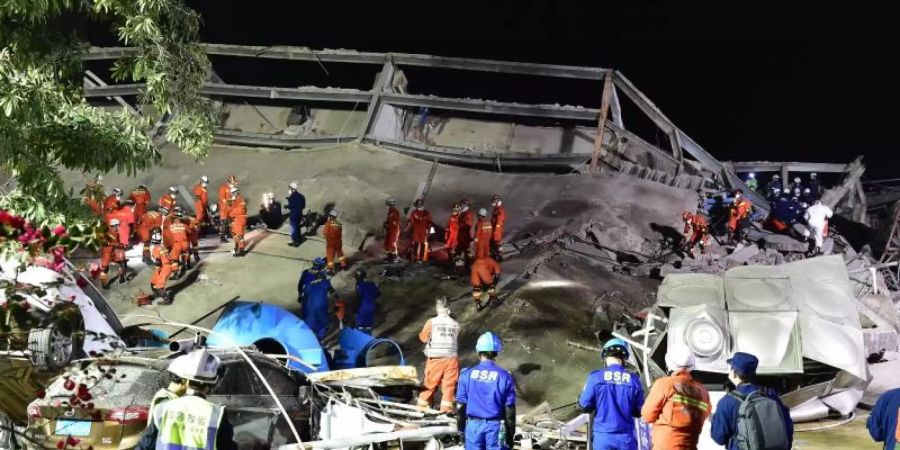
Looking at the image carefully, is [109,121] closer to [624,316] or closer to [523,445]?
[523,445]

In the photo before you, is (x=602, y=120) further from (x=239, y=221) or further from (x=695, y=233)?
(x=239, y=221)

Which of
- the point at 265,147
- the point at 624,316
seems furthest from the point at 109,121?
the point at 265,147

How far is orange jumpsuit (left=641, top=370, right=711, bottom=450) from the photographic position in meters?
6.02

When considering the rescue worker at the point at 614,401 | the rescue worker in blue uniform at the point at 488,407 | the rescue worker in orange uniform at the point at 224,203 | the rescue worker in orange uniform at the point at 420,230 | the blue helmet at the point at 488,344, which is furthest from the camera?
the rescue worker in orange uniform at the point at 224,203

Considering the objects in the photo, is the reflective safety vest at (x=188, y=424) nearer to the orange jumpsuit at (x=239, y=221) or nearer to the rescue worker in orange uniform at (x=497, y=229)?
the rescue worker in orange uniform at (x=497, y=229)

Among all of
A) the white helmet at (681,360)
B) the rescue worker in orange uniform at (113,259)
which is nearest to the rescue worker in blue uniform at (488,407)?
the white helmet at (681,360)

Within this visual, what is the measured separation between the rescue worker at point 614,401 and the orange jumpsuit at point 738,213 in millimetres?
15338

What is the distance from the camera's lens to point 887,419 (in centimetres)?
553

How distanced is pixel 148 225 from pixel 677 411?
15.2 meters

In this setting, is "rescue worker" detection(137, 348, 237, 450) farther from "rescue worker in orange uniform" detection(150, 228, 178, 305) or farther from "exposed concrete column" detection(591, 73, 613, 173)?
"exposed concrete column" detection(591, 73, 613, 173)

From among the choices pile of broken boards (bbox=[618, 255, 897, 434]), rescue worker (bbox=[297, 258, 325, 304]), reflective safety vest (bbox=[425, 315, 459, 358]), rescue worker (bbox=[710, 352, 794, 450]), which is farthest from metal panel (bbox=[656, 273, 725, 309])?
rescue worker (bbox=[297, 258, 325, 304])

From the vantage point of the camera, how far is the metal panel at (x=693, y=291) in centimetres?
1076

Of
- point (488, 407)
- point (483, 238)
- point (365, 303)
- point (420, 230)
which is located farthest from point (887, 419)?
point (420, 230)

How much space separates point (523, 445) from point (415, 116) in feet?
62.6
